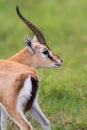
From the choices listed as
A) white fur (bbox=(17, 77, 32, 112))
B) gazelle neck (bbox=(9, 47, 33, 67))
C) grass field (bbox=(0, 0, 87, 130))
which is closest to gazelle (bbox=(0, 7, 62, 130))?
Result: white fur (bbox=(17, 77, 32, 112))

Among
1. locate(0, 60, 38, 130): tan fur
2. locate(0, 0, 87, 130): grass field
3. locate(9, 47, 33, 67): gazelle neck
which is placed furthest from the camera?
locate(0, 0, 87, 130): grass field

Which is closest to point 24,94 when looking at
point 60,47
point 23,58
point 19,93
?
point 19,93

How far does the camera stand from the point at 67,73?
10109 mm

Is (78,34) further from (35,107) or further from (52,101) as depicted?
(35,107)

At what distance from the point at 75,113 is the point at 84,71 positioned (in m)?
2.02

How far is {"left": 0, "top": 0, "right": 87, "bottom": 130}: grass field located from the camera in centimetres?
835

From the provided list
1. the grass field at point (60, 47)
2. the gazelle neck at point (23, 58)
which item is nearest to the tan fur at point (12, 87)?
the gazelle neck at point (23, 58)

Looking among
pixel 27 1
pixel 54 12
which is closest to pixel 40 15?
pixel 54 12

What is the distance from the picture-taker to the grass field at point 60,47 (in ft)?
27.4

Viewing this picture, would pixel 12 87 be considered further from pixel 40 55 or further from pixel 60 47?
pixel 60 47

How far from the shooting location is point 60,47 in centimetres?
1425

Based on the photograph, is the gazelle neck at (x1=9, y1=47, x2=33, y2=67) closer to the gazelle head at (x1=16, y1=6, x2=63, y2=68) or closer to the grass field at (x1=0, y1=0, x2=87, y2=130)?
the gazelle head at (x1=16, y1=6, x2=63, y2=68)

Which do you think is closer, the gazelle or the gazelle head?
the gazelle

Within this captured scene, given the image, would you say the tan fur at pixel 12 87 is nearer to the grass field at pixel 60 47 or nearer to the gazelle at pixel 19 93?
the gazelle at pixel 19 93
